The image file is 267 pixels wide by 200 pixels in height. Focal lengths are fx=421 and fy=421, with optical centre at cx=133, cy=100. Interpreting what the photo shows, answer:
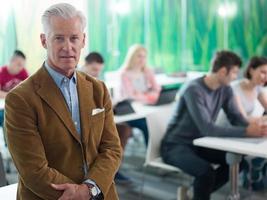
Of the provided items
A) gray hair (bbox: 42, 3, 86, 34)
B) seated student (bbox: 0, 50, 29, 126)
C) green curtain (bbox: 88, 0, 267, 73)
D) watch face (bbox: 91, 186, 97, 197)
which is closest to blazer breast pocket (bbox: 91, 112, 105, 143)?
watch face (bbox: 91, 186, 97, 197)

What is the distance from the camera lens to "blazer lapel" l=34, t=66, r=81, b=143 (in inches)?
57.4

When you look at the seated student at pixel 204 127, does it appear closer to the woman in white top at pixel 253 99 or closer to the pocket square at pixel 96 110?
the woman in white top at pixel 253 99

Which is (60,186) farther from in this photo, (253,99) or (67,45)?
(253,99)

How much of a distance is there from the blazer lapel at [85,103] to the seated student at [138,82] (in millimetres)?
2749

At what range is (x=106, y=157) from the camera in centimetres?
160

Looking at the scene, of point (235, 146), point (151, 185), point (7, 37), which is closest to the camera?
point (235, 146)

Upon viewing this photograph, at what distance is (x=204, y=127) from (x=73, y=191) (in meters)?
1.65

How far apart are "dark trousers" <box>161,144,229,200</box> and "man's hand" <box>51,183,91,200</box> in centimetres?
153

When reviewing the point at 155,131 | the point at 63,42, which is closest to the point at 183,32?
the point at 155,131

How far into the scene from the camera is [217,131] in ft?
9.57

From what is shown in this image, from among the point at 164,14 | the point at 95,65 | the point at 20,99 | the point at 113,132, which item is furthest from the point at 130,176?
the point at 164,14

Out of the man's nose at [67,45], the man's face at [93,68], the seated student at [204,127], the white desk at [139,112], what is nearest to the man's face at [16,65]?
the man's face at [93,68]

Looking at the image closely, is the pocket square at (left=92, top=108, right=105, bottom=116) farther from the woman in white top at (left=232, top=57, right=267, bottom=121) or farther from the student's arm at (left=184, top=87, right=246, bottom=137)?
the woman in white top at (left=232, top=57, right=267, bottom=121)

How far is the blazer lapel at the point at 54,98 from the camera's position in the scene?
4.79 feet
